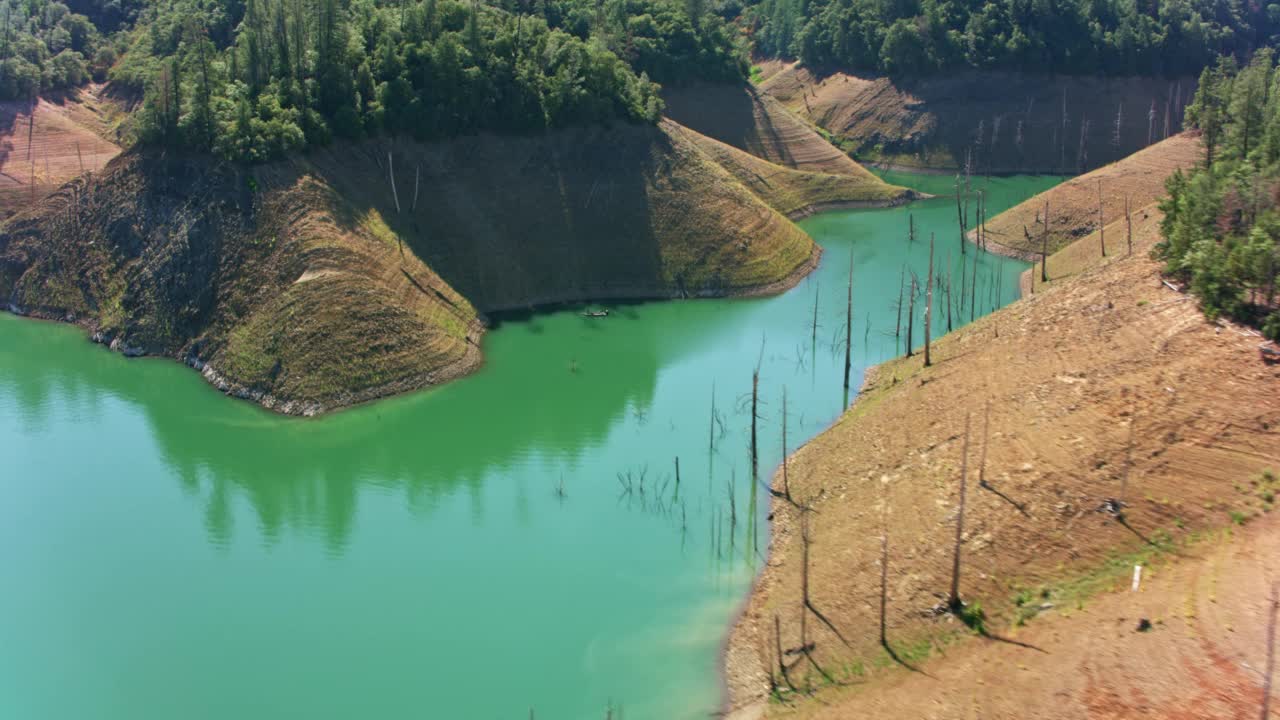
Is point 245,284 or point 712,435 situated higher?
point 245,284

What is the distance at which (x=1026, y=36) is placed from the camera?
95.9 m

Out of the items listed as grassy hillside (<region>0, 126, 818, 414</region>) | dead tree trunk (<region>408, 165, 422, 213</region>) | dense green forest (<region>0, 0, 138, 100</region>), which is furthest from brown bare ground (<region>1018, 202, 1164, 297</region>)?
dense green forest (<region>0, 0, 138, 100</region>)

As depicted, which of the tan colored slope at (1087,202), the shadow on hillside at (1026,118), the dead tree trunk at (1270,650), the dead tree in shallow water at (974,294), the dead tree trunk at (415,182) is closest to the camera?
the dead tree trunk at (1270,650)

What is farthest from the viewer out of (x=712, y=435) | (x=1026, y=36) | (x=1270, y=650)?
(x=1026, y=36)

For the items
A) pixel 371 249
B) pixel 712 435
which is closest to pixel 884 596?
pixel 712 435

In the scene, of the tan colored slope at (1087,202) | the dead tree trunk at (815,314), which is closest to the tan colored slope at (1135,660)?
the dead tree trunk at (815,314)

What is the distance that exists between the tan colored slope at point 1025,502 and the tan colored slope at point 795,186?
3549cm

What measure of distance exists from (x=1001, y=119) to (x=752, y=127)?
87.2 feet

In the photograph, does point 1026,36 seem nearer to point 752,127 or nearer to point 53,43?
point 752,127

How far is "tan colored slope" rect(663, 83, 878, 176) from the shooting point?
80.1 m

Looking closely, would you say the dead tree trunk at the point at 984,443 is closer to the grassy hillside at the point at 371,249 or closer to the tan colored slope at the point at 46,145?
the grassy hillside at the point at 371,249

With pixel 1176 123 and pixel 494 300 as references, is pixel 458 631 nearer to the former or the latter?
pixel 494 300

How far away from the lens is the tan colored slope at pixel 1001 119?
91.4 m

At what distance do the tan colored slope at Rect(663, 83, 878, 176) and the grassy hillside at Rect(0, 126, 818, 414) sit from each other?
59.8 feet
